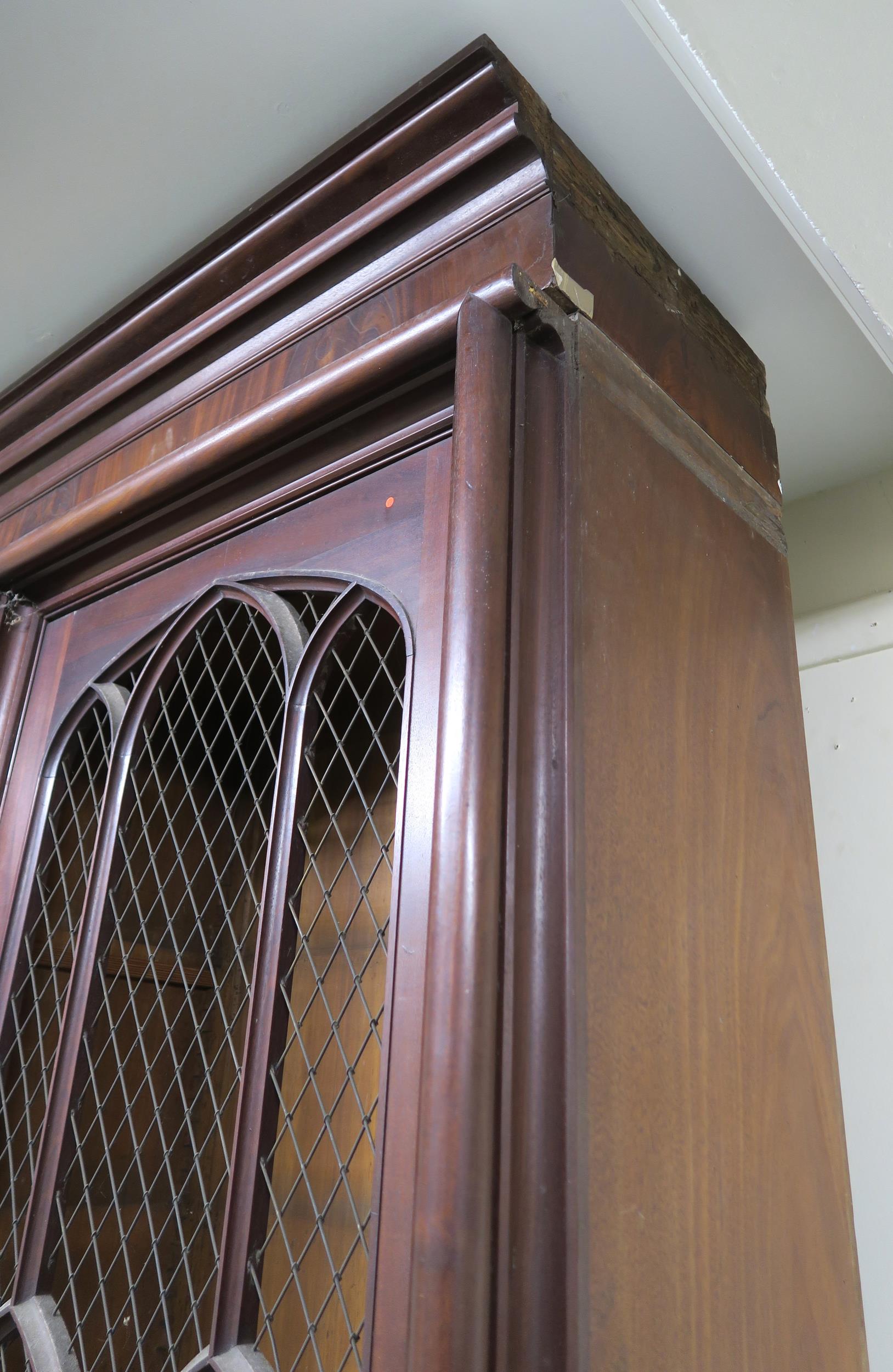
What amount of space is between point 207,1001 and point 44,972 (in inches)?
11.0

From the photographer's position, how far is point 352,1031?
1.26 metres

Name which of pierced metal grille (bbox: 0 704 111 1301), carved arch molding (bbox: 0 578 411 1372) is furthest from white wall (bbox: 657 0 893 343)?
pierced metal grille (bbox: 0 704 111 1301)

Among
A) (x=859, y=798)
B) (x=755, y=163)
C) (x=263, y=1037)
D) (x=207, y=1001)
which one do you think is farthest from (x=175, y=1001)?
(x=755, y=163)

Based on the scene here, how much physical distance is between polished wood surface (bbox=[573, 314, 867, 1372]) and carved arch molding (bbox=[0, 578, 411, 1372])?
172mm

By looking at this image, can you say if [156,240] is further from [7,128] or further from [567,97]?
[567,97]

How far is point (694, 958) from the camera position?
0.72 metres

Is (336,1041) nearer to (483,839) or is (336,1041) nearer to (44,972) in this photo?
(44,972)

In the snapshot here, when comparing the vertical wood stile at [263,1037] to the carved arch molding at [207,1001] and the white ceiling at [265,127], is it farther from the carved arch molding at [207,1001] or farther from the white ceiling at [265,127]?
the white ceiling at [265,127]

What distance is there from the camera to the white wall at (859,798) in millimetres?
1084

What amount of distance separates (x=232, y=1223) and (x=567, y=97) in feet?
3.13

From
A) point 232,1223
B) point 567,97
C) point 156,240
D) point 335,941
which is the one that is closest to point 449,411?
point 567,97

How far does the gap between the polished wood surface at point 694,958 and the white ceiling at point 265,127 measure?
0.86 ft

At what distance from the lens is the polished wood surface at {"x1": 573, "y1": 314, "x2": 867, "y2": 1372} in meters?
0.62

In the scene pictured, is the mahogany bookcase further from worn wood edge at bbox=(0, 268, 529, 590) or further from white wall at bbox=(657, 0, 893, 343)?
white wall at bbox=(657, 0, 893, 343)
